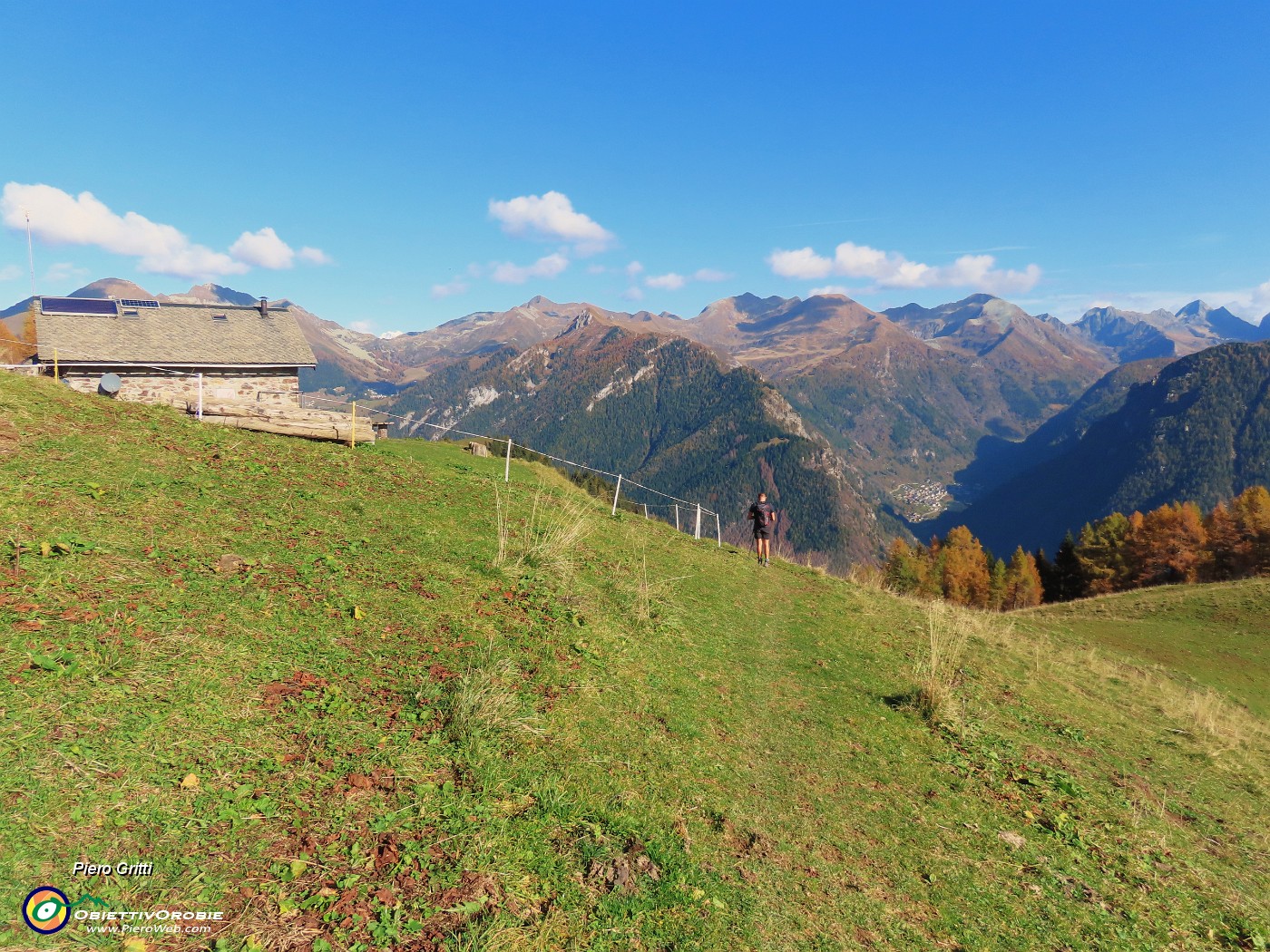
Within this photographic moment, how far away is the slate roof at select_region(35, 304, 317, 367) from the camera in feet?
100.0

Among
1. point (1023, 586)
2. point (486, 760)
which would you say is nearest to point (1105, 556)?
point (1023, 586)

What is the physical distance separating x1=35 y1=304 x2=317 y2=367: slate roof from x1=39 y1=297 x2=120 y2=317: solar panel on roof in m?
0.35

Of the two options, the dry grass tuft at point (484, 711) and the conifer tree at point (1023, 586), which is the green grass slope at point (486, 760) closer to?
the dry grass tuft at point (484, 711)

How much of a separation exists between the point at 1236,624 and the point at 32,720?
4060cm

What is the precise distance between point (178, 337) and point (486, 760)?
123 ft

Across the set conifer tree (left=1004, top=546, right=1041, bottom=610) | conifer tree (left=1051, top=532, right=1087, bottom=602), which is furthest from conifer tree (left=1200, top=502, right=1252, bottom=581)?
conifer tree (left=1004, top=546, right=1041, bottom=610)

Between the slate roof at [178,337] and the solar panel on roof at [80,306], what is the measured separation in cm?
35

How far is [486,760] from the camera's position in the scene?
6.60 meters

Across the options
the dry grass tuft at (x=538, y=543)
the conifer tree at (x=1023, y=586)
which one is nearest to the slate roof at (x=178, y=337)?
the dry grass tuft at (x=538, y=543)

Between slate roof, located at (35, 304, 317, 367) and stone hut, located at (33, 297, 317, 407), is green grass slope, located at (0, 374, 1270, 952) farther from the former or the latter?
slate roof, located at (35, 304, 317, 367)

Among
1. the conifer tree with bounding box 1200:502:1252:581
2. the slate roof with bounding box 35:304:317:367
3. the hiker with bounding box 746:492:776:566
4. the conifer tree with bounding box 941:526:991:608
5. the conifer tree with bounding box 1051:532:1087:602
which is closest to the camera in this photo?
the hiker with bounding box 746:492:776:566

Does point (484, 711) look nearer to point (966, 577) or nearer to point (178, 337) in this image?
point (178, 337)

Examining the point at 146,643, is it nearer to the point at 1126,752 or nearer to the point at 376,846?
the point at 376,846

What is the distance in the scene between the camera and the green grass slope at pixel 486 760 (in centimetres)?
480
